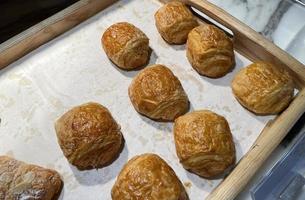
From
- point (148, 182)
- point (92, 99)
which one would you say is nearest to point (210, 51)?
point (92, 99)

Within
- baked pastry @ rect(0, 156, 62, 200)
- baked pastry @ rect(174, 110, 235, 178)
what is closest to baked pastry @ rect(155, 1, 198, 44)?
baked pastry @ rect(174, 110, 235, 178)

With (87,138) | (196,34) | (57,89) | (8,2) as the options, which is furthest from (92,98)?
(8,2)

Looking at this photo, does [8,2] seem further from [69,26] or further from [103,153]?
[103,153]

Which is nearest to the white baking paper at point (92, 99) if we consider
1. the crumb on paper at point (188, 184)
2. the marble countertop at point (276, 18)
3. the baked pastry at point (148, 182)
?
→ the crumb on paper at point (188, 184)

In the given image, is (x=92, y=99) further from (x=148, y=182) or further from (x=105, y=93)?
(x=148, y=182)

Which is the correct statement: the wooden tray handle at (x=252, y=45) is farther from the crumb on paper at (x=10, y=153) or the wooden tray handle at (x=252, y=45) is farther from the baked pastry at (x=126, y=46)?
the crumb on paper at (x=10, y=153)

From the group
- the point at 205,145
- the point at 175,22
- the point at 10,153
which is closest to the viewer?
the point at 205,145
